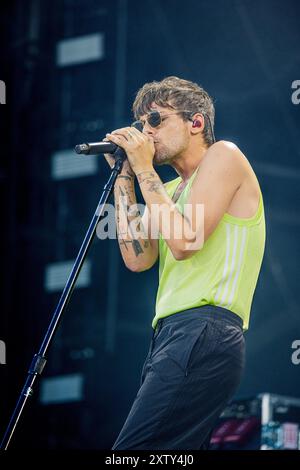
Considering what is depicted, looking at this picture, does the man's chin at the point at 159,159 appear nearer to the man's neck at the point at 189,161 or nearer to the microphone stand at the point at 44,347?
the man's neck at the point at 189,161

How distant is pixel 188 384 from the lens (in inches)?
98.2

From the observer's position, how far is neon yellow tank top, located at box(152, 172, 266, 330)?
261 cm

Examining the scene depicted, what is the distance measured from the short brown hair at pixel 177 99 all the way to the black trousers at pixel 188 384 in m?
0.74

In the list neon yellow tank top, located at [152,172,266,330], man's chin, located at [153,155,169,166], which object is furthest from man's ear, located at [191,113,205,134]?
neon yellow tank top, located at [152,172,266,330]

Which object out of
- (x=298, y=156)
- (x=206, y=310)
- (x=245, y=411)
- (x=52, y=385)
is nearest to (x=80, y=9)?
(x=298, y=156)

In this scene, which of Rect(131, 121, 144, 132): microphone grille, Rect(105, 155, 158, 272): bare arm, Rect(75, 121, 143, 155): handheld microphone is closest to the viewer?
Rect(75, 121, 143, 155): handheld microphone

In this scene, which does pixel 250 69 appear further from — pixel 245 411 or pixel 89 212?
pixel 245 411

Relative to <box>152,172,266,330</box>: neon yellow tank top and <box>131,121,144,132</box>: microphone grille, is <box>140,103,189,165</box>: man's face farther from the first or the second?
<box>152,172,266,330</box>: neon yellow tank top

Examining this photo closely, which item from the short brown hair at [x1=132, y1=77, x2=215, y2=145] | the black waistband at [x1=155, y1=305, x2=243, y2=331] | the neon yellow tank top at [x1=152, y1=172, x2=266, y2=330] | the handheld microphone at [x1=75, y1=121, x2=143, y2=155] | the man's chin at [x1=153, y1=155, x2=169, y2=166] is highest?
the short brown hair at [x1=132, y1=77, x2=215, y2=145]

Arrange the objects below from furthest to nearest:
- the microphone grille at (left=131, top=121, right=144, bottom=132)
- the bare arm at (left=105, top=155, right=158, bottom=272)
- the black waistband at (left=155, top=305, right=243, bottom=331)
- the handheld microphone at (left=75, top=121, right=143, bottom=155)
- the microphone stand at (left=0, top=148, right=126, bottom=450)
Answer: the bare arm at (left=105, top=155, right=158, bottom=272) < the microphone grille at (left=131, top=121, right=144, bottom=132) < the handheld microphone at (left=75, top=121, right=143, bottom=155) < the black waistband at (left=155, top=305, right=243, bottom=331) < the microphone stand at (left=0, top=148, right=126, bottom=450)

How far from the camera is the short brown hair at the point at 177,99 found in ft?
9.78

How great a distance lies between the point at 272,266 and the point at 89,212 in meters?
1.48

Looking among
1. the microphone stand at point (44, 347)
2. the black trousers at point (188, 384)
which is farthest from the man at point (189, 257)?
the microphone stand at point (44, 347)
